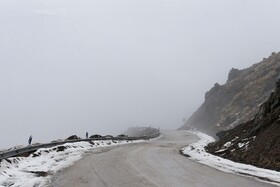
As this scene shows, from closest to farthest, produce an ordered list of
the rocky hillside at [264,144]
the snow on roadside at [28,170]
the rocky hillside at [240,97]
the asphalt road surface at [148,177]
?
the asphalt road surface at [148,177]
the snow on roadside at [28,170]
the rocky hillside at [264,144]
the rocky hillside at [240,97]

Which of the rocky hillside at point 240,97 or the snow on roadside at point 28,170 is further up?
the rocky hillside at point 240,97

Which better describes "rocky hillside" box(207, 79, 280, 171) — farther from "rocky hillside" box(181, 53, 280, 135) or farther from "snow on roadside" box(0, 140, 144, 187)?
"rocky hillside" box(181, 53, 280, 135)

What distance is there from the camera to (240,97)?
67.1 meters

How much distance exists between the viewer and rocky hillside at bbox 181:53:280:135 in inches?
2213

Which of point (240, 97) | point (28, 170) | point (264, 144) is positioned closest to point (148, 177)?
point (28, 170)

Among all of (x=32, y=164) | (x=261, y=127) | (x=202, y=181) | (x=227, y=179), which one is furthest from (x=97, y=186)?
(x=261, y=127)

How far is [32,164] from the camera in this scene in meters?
15.5

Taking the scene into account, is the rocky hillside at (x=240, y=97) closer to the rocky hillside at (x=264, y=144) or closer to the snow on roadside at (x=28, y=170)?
the rocky hillside at (x=264, y=144)

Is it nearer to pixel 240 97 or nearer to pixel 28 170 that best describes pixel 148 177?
pixel 28 170

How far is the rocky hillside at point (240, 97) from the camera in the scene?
56219 mm

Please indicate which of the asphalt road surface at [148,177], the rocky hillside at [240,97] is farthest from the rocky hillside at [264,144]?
the rocky hillside at [240,97]

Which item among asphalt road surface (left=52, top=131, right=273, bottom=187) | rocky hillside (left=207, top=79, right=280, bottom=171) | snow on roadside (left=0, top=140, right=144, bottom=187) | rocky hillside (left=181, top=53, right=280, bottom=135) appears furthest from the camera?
rocky hillside (left=181, top=53, right=280, bottom=135)

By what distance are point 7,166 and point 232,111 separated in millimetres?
56851

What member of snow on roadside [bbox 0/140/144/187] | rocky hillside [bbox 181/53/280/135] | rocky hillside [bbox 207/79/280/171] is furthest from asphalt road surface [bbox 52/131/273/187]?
rocky hillside [bbox 181/53/280/135]
